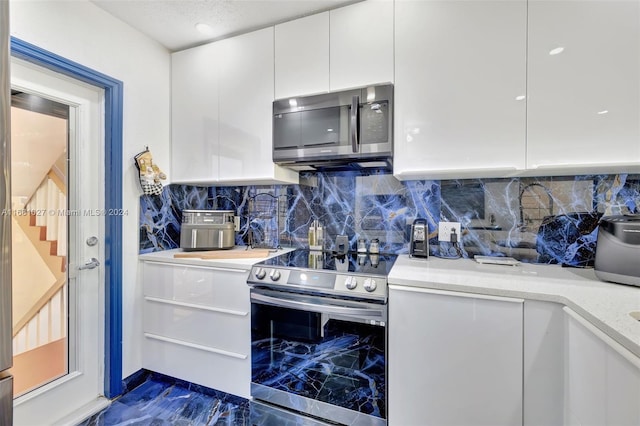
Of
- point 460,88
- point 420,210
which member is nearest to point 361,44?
point 460,88

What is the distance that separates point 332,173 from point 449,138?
2.91 ft

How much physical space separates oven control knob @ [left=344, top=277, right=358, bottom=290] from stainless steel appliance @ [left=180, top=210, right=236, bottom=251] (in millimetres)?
1151

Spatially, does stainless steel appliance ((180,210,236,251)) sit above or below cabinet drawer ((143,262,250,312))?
above

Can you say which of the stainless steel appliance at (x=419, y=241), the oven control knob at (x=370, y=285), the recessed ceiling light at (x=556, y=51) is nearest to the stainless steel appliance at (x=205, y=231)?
the oven control knob at (x=370, y=285)

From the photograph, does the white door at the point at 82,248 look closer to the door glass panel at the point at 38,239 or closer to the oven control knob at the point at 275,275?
the door glass panel at the point at 38,239

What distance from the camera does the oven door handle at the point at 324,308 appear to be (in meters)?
1.35

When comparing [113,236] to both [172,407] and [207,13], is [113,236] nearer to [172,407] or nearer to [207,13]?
[172,407]

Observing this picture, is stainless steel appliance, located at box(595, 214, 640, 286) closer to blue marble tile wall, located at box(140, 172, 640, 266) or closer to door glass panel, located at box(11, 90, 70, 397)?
blue marble tile wall, located at box(140, 172, 640, 266)

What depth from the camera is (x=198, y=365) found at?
1.79 metres

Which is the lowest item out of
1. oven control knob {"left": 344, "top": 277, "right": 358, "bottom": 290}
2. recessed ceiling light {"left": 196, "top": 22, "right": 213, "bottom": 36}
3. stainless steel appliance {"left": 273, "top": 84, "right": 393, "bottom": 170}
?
oven control knob {"left": 344, "top": 277, "right": 358, "bottom": 290}

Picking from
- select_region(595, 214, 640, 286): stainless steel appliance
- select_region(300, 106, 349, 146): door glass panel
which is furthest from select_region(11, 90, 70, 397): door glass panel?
select_region(595, 214, 640, 286): stainless steel appliance

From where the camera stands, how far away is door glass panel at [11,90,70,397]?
147cm

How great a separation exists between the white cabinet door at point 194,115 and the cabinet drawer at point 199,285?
0.69 meters

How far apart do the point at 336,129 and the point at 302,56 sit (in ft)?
1.81
